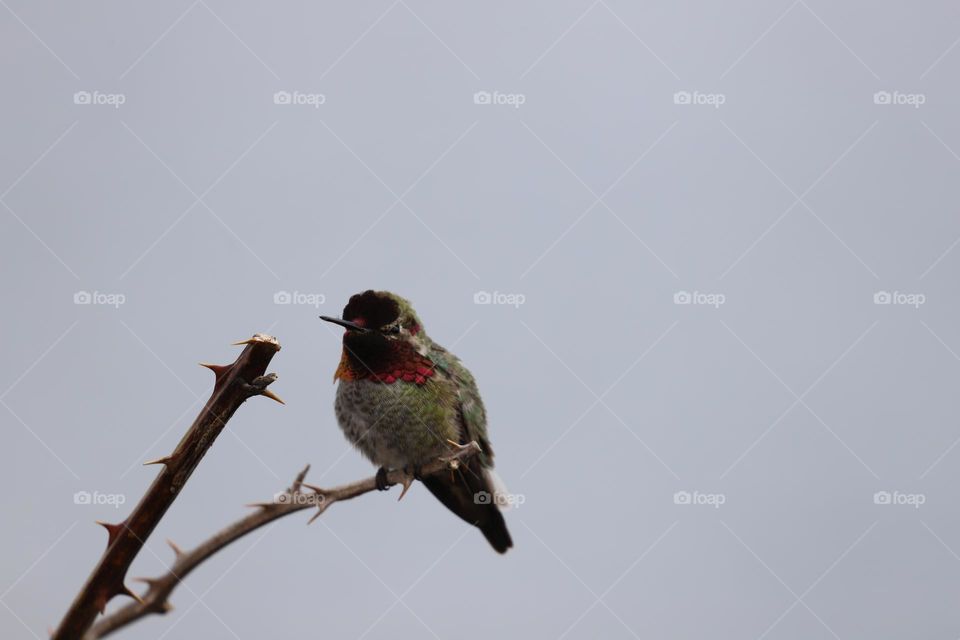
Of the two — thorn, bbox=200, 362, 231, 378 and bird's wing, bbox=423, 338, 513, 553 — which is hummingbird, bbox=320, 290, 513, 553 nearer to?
bird's wing, bbox=423, 338, 513, 553

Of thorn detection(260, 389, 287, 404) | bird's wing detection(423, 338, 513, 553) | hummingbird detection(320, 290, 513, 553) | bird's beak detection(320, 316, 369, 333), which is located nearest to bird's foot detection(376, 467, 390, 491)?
hummingbird detection(320, 290, 513, 553)

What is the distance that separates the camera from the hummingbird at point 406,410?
7094 millimetres

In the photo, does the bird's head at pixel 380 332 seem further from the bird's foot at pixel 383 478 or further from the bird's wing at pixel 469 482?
the bird's foot at pixel 383 478

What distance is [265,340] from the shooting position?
283cm

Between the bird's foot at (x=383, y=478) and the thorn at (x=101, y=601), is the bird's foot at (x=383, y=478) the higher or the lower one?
the higher one

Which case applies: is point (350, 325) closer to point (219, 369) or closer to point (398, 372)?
point (398, 372)

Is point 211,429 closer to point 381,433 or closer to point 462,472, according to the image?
point 381,433

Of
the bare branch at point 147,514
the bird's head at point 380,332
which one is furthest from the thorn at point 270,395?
the bird's head at point 380,332

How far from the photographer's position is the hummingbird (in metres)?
7.09

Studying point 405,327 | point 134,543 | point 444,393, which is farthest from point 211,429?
point 444,393

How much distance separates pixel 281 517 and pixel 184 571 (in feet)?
1.23

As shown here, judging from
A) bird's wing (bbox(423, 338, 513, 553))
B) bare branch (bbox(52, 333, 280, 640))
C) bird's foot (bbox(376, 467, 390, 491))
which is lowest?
bare branch (bbox(52, 333, 280, 640))

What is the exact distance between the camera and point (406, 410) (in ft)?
23.6

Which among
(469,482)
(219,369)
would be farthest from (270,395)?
(469,482)
